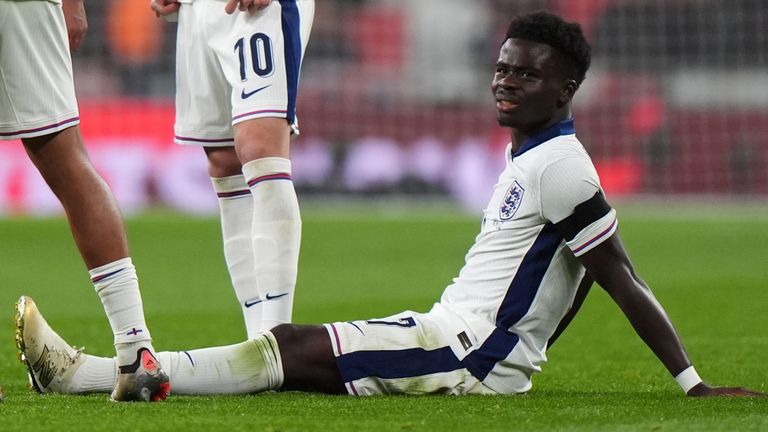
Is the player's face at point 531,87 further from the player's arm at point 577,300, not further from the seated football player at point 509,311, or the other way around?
the player's arm at point 577,300

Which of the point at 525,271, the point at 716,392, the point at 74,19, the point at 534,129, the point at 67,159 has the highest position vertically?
the point at 74,19

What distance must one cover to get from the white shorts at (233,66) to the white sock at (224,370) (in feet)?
2.87

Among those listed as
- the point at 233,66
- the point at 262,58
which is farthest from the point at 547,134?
the point at 233,66

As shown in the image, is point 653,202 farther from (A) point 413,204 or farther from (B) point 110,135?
(B) point 110,135

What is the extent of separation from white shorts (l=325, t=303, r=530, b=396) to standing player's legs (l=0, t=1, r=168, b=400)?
1.87ft

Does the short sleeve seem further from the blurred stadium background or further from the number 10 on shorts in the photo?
the blurred stadium background

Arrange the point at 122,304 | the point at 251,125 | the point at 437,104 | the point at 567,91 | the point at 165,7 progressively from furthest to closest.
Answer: the point at 437,104 → the point at 165,7 → the point at 251,125 → the point at 567,91 → the point at 122,304

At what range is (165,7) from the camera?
468 centimetres

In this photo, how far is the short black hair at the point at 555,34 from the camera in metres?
3.93

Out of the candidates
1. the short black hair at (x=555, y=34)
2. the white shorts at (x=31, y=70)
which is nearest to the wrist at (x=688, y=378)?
the short black hair at (x=555, y=34)

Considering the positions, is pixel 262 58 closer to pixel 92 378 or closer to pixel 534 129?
pixel 534 129

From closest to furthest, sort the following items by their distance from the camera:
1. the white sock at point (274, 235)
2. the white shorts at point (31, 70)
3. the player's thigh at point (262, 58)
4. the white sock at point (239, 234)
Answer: the white shorts at point (31, 70) < the white sock at point (274, 235) < the player's thigh at point (262, 58) < the white sock at point (239, 234)

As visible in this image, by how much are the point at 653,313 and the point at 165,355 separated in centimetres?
140

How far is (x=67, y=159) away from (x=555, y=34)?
1497 mm
